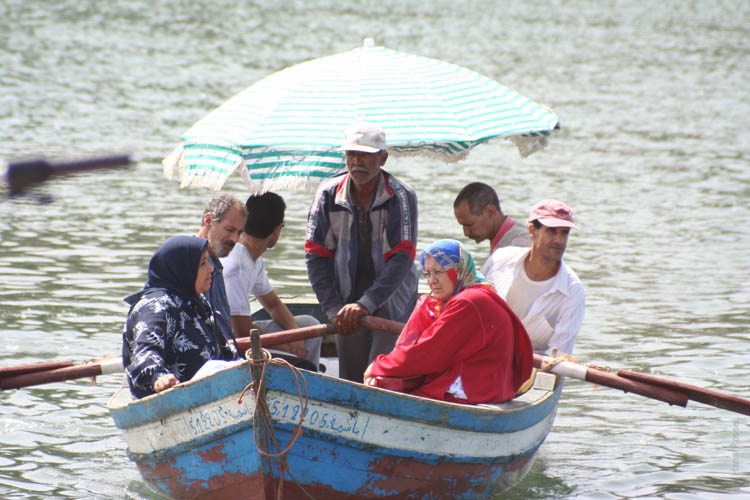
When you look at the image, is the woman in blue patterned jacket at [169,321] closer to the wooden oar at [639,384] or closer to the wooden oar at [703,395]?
the wooden oar at [639,384]

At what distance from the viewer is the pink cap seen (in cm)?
711

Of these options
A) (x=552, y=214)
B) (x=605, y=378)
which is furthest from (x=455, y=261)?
(x=605, y=378)

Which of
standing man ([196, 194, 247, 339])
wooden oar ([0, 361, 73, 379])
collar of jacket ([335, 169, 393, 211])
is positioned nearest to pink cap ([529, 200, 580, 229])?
collar of jacket ([335, 169, 393, 211])

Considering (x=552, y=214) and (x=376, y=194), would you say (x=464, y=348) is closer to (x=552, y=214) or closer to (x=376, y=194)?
(x=376, y=194)

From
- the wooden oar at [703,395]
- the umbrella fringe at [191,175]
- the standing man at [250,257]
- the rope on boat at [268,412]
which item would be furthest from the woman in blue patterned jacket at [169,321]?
the wooden oar at [703,395]

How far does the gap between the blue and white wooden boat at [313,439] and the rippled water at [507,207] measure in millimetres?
1189

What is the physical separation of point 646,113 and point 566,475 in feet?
65.9

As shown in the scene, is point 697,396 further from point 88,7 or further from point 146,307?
point 88,7

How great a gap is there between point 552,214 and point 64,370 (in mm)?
3190

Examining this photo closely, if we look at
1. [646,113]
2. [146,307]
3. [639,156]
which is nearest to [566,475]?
[146,307]

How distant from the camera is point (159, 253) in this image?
5.93 metres

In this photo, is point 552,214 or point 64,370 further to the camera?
point 552,214

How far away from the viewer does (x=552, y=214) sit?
23.6 ft

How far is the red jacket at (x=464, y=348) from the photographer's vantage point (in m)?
5.99
